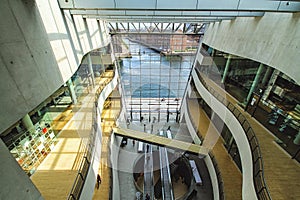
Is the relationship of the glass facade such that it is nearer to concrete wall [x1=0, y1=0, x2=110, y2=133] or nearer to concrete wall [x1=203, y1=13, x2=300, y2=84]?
concrete wall [x1=203, y1=13, x2=300, y2=84]

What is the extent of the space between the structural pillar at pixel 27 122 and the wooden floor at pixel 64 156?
1654mm

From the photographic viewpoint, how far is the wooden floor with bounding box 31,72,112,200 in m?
5.57

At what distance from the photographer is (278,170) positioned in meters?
6.02

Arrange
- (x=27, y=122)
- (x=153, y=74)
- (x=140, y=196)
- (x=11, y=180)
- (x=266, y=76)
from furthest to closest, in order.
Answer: (x=153, y=74) < (x=140, y=196) < (x=266, y=76) < (x=27, y=122) < (x=11, y=180)

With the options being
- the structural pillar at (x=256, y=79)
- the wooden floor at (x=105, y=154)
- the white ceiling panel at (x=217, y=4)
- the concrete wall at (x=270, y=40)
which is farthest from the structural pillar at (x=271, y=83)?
the wooden floor at (x=105, y=154)

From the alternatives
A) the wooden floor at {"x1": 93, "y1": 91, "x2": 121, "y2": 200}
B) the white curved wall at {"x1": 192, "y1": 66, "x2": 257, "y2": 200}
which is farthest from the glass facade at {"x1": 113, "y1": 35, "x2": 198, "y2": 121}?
the white curved wall at {"x1": 192, "y1": 66, "x2": 257, "y2": 200}

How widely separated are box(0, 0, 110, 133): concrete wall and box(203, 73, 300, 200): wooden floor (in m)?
7.80

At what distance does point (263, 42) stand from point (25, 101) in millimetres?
9961

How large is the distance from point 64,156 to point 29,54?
468 centimetres

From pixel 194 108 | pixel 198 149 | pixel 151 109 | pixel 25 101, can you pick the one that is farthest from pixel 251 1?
pixel 151 109

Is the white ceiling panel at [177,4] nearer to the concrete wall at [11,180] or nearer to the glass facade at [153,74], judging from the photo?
the concrete wall at [11,180]

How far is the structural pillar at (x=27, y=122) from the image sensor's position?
19.4 ft

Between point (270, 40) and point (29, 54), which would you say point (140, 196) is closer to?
point (29, 54)

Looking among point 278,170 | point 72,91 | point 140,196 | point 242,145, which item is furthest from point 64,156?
point 278,170
